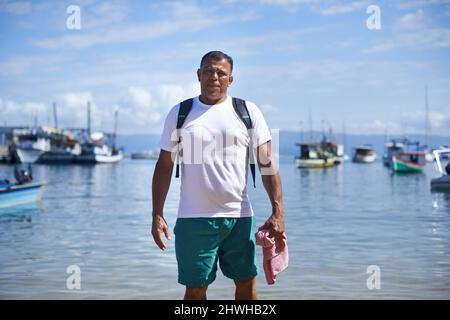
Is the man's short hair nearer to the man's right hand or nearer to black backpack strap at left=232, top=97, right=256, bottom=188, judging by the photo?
black backpack strap at left=232, top=97, right=256, bottom=188

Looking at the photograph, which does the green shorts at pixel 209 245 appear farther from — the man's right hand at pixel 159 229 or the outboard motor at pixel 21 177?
the outboard motor at pixel 21 177

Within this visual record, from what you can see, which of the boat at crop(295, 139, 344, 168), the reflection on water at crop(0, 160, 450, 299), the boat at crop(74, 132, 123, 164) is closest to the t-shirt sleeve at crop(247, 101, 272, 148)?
the reflection on water at crop(0, 160, 450, 299)

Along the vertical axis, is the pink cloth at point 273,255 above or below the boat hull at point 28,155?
above

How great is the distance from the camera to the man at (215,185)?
426cm

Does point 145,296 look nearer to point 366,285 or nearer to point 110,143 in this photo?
point 366,285

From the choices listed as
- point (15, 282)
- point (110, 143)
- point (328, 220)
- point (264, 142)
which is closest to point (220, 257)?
point (264, 142)

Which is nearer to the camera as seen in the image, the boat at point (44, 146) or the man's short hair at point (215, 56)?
the man's short hair at point (215, 56)

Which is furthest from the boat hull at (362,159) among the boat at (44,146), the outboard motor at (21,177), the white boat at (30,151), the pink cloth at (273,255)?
the pink cloth at (273,255)

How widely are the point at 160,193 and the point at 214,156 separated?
0.46m

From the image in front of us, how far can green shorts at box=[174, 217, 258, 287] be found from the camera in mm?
4301

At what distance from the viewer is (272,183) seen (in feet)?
14.5

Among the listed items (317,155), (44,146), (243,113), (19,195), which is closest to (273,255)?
(243,113)

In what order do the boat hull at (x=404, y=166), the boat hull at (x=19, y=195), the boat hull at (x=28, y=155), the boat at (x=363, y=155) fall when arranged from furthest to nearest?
1. the boat at (x=363, y=155)
2. the boat hull at (x=28, y=155)
3. the boat hull at (x=404, y=166)
4. the boat hull at (x=19, y=195)

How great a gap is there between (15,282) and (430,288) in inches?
198
